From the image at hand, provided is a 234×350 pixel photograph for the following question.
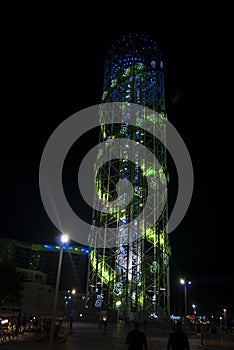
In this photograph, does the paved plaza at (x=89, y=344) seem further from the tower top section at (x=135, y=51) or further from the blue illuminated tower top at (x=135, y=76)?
the tower top section at (x=135, y=51)

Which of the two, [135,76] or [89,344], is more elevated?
[135,76]

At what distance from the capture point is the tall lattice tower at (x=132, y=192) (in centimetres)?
4075

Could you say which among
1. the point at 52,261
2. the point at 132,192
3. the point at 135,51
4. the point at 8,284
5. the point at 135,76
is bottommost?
the point at 8,284

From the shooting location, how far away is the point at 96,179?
4588 centimetres

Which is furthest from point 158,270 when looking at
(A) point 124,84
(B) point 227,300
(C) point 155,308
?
(B) point 227,300

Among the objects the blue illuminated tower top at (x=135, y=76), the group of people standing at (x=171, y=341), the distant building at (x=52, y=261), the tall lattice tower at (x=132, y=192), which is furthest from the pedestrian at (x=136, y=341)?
the distant building at (x=52, y=261)

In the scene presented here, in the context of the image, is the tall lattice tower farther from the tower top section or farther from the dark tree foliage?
the dark tree foliage

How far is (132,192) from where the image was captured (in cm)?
4388

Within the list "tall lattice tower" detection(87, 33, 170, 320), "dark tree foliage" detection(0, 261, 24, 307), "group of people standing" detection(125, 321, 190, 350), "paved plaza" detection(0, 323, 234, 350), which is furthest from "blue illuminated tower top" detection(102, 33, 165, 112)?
"group of people standing" detection(125, 321, 190, 350)

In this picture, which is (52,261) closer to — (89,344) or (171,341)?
(89,344)

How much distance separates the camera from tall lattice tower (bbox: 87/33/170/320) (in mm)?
40750

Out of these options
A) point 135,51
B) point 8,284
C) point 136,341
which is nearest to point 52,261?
point 8,284

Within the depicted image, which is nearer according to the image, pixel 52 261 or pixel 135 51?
pixel 135 51

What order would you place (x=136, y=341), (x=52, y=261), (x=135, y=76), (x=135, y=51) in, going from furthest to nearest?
(x=52, y=261)
(x=135, y=51)
(x=135, y=76)
(x=136, y=341)
